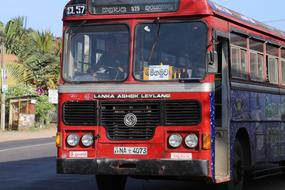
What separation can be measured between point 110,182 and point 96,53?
8.53 ft

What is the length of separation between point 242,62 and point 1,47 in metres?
30.2

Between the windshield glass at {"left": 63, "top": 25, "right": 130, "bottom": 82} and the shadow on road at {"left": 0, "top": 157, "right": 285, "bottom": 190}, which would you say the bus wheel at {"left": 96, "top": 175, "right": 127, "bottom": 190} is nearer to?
the shadow on road at {"left": 0, "top": 157, "right": 285, "bottom": 190}

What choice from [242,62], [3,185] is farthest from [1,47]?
[242,62]

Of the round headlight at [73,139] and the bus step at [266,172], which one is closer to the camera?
the round headlight at [73,139]

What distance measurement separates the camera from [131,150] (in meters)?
8.99

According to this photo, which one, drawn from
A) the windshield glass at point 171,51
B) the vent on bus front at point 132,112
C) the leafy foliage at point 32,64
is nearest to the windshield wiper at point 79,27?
the windshield glass at point 171,51

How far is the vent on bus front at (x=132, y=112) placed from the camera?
894 cm

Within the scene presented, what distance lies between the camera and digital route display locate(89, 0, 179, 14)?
29.9 ft

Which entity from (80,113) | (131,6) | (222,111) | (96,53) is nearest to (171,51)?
(131,6)

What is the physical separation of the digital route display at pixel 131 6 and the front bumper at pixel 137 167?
2.27 m

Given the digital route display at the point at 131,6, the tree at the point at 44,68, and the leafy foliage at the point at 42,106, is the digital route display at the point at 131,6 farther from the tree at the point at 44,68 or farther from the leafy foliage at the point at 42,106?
the tree at the point at 44,68

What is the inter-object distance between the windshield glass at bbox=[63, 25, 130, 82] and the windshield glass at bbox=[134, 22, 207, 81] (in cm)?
26

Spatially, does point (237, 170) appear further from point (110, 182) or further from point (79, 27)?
point (79, 27)

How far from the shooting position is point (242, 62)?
10.3 meters
